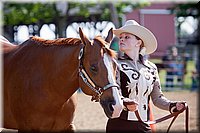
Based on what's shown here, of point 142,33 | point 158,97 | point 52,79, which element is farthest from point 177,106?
point 52,79

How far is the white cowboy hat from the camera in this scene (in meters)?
3.45

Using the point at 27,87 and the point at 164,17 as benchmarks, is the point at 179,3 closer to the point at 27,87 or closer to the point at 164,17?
the point at 164,17

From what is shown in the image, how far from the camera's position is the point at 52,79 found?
3883 millimetres

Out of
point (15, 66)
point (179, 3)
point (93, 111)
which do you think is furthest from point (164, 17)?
point (15, 66)

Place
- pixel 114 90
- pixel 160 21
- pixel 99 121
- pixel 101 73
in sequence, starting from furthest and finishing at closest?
pixel 160 21
pixel 99 121
pixel 101 73
pixel 114 90

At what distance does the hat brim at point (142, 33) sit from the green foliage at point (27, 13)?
16.1 metres

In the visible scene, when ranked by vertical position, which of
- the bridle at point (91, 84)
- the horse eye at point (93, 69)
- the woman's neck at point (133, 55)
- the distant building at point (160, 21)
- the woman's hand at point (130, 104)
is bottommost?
the woman's hand at point (130, 104)

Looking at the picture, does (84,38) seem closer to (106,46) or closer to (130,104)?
(106,46)

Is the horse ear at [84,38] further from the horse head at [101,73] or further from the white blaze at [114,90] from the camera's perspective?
the white blaze at [114,90]

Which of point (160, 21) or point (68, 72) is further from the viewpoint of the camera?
point (160, 21)

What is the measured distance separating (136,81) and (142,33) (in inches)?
15.3

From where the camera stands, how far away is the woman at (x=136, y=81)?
11.0ft

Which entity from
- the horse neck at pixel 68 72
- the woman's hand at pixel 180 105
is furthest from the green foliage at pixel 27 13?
the woman's hand at pixel 180 105

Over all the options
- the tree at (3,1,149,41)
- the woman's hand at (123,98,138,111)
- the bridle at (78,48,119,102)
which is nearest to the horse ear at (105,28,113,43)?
the bridle at (78,48,119,102)
